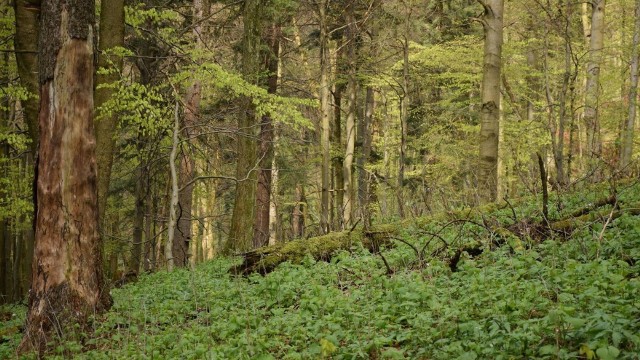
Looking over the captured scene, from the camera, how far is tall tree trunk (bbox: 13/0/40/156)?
374 inches

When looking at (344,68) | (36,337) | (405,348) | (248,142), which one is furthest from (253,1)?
(405,348)

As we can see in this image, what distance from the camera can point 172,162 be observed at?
1075 cm

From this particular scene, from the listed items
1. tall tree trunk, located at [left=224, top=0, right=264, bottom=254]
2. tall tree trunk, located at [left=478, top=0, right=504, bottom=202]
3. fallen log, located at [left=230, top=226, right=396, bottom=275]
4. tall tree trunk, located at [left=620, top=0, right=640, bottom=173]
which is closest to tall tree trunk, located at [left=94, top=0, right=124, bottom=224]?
fallen log, located at [left=230, top=226, right=396, bottom=275]

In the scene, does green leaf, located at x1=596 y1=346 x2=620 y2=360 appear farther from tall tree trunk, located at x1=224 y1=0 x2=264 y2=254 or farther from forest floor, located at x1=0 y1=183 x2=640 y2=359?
tall tree trunk, located at x1=224 y1=0 x2=264 y2=254

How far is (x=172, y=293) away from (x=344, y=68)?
42.1 feet

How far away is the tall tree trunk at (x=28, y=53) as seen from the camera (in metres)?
9.50

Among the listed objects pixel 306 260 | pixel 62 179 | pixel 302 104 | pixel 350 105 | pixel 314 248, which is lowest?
pixel 306 260

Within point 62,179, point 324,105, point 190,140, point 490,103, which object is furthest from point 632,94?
point 62,179

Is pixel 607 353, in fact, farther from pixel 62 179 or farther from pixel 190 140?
pixel 190 140

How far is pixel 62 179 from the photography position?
6723mm

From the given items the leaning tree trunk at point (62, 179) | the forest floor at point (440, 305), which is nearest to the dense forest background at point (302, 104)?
the leaning tree trunk at point (62, 179)

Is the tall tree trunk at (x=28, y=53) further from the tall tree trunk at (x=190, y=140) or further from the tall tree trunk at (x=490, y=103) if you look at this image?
the tall tree trunk at (x=490, y=103)

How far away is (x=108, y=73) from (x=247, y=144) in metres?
4.71

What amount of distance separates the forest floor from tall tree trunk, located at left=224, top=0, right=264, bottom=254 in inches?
200
